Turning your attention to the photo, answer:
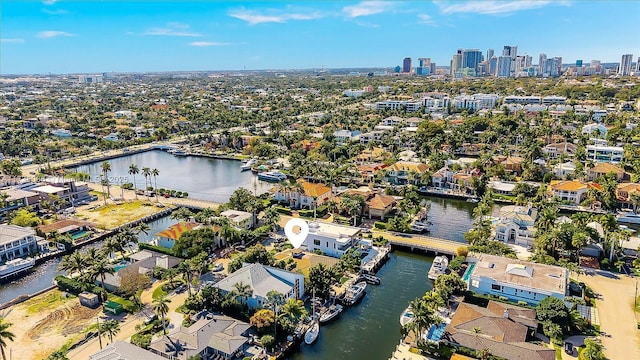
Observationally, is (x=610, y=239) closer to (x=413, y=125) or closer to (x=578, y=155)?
(x=578, y=155)

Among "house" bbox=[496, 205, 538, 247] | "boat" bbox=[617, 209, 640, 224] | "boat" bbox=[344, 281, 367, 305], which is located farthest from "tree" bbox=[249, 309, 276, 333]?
"boat" bbox=[617, 209, 640, 224]

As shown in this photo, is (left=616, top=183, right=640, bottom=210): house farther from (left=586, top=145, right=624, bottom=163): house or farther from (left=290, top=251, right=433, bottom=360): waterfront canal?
(left=290, top=251, right=433, bottom=360): waterfront canal

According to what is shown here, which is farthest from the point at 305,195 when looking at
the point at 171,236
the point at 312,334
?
the point at 312,334

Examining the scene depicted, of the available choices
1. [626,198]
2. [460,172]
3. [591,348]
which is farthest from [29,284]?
[626,198]

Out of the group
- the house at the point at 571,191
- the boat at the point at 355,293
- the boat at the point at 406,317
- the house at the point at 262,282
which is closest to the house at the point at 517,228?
the house at the point at 571,191

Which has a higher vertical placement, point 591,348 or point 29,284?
point 591,348

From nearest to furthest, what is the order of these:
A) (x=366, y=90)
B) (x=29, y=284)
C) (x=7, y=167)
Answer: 1. (x=29, y=284)
2. (x=7, y=167)
3. (x=366, y=90)

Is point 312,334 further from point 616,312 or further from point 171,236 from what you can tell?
point 616,312
